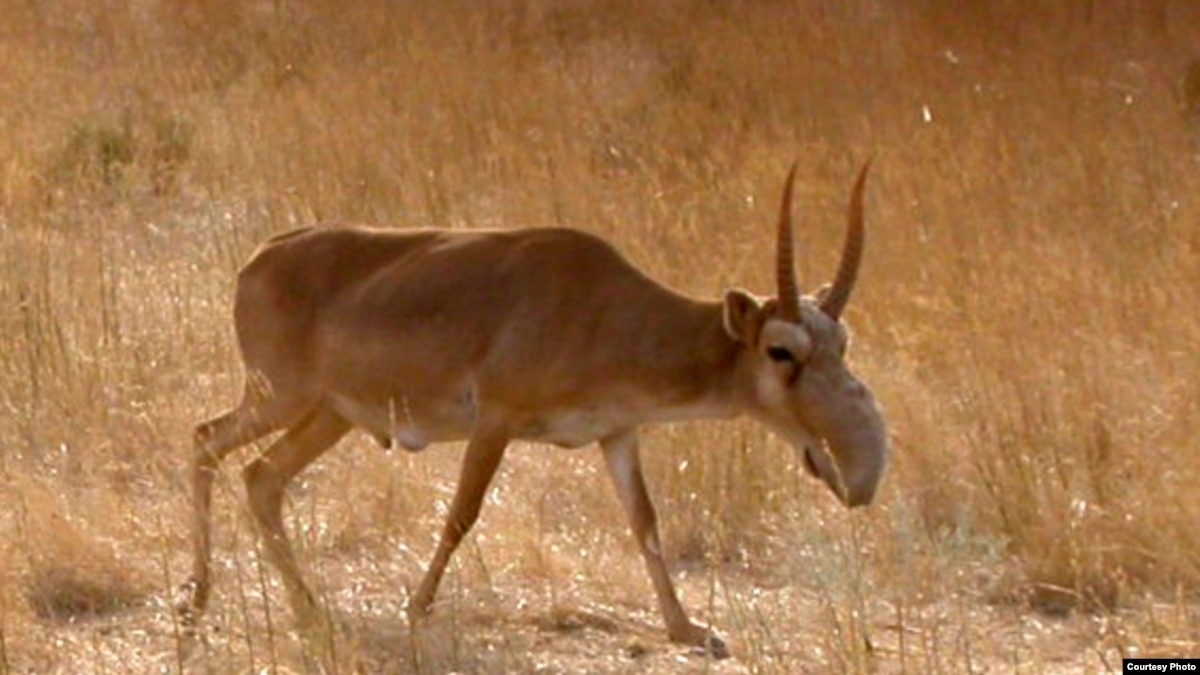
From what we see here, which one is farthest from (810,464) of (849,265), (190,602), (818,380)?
(190,602)

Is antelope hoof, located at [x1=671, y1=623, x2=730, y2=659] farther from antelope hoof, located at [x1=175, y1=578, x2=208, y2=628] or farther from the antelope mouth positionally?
antelope hoof, located at [x1=175, y1=578, x2=208, y2=628]

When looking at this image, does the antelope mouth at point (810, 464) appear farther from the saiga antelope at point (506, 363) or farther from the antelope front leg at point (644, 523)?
the antelope front leg at point (644, 523)

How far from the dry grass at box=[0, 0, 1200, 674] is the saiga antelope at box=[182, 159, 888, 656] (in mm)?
290

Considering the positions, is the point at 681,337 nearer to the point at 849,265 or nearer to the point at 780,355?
the point at 780,355

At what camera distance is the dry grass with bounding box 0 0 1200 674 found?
746cm

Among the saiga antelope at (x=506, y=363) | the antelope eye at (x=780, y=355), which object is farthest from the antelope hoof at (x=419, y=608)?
the antelope eye at (x=780, y=355)

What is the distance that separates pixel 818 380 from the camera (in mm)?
7023

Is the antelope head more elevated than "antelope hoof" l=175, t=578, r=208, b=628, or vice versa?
the antelope head

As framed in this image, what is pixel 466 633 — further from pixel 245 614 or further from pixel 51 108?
pixel 51 108

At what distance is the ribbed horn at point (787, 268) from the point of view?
686cm

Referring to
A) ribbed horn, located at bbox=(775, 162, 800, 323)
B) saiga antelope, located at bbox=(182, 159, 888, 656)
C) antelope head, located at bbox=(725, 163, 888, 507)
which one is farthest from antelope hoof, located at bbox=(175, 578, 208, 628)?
ribbed horn, located at bbox=(775, 162, 800, 323)

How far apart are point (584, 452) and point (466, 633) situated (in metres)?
2.18

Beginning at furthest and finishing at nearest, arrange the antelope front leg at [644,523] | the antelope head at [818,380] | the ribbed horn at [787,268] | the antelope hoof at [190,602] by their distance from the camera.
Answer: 1. the antelope hoof at [190,602]
2. the antelope front leg at [644,523]
3. the antelope head at [818,380]
4. the ribbed horn at [787,268]

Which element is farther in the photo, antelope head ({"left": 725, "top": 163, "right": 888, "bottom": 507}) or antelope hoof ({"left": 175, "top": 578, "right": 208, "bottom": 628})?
antelope hoof ({"left": 175, "top": 578, "right": 208, "bottom": 628})
